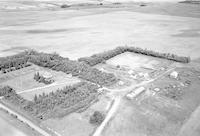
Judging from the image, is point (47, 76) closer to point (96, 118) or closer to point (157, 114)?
point (96, 118)

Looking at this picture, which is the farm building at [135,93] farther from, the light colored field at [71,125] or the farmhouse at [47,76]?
the farmhouse at [47,76]

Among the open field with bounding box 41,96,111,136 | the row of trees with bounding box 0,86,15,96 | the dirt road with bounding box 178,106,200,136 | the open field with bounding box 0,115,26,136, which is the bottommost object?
the dirt road with bounding box 178,106,200,136

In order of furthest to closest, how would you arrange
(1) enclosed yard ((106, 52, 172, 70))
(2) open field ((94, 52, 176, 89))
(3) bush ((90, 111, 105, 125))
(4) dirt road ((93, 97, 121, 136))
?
1. (1) enclosed yard ((106, 52, 172, 70))
2. (2) open field ((94, 52, 176, 89))
3. (3) bush ((90, 111, 105, 125))
4. (4) dirt road ((93, 97, 121, 136))

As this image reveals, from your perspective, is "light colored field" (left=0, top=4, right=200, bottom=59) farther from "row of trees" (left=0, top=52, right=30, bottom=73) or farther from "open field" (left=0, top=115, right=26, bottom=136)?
"open field" (left=0, top=115, right=26, bottom=136)

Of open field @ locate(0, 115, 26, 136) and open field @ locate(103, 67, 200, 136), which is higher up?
open field @ locate(0, 115, 26, 136)

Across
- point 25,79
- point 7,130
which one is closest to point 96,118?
point 7,130

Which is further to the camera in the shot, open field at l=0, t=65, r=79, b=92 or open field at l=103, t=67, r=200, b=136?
open field at l=0, t=65, r=79, b=92

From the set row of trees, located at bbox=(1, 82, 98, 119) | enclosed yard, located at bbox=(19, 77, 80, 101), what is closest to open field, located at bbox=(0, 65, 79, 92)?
enclosed yard, located at bbox=(19, 77, 80, 101)

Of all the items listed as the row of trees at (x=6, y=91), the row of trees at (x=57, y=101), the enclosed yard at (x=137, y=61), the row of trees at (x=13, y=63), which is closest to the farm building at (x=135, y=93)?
the row of trees at (x=57, y=101)
